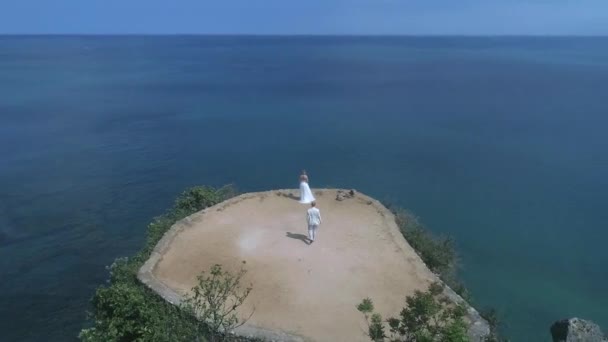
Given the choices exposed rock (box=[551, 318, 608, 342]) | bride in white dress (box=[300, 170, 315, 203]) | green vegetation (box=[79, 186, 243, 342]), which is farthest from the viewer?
bride in white dress (box=[300, 170, 315, 203])

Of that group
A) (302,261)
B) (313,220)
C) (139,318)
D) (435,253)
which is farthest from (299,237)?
(139,318)

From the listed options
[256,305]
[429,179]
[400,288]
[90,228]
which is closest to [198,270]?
[256,305]

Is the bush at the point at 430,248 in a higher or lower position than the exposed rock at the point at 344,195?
lower

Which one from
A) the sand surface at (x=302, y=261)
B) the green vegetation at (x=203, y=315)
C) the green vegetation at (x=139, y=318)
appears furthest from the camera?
the sand surface at (x=302, y=261)

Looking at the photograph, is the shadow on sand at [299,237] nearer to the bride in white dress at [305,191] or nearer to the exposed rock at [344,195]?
the bride in white dress at [305,191]

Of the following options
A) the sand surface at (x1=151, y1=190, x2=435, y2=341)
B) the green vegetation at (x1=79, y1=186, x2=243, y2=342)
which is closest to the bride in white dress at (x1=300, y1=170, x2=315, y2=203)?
the sand surface at (x1=151, y1=190, x2=435, y2=341)

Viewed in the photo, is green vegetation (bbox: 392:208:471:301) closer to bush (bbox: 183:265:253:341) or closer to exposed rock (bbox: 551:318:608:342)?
exposed rock (bbox: 551:318:608:342)

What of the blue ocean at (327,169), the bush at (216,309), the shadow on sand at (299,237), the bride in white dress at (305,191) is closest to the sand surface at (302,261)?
the shadow on sand at (299,237)
